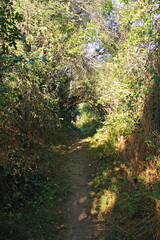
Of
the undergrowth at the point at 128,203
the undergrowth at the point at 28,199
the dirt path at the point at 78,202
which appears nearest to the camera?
the undergrowth at the point at 128,203

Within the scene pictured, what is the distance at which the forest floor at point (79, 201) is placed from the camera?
3016mm

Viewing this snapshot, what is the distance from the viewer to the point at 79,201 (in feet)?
13.0

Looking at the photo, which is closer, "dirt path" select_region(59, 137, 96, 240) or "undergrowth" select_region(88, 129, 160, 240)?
"undergrowth" select_region(88, 129, 160, 240)

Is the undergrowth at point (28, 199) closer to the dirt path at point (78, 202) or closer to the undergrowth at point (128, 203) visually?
the dirt path at point (78, 202)

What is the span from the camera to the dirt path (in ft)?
9.89

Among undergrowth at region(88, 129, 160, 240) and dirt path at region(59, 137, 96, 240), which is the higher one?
undergrowth at region(88, 129, 160, 240)

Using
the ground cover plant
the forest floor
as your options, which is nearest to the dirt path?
the forest floor

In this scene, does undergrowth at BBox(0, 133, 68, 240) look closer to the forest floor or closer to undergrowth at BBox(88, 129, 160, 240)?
the forest floor

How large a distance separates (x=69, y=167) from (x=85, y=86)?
5201 mm

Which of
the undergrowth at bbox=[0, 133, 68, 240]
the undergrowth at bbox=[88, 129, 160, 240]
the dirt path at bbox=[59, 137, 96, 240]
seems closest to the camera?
the undergrowth at bbox=[88, 129, 160, 240]

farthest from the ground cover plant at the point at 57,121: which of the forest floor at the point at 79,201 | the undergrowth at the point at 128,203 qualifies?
the forest floor at the point at 79,201

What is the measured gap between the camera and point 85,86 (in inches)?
377

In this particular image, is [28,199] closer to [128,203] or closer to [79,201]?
[79,201]

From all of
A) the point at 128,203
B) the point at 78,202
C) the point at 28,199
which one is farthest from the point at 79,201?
the point at 128,203
